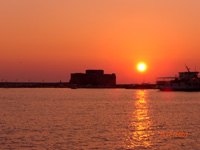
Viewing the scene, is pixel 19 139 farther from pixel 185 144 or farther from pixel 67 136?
pixel 185 144

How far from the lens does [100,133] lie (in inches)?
1709

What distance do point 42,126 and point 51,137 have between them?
9871 mm

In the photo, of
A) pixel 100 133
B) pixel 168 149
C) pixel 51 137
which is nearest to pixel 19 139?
pixel 51 137

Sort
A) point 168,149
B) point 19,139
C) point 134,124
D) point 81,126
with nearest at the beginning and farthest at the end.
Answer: point 168,149
point 19,139
point 81,126
point 134,124

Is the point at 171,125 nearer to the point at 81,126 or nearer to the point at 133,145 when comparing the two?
the point at 81,126

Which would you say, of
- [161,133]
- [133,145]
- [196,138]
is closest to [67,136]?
[133,145]

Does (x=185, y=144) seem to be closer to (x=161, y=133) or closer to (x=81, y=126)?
(x=161, y=133)

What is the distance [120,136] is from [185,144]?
8132 mm

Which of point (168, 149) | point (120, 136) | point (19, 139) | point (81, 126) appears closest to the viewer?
point (168, 149)

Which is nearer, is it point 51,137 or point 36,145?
point 36,145

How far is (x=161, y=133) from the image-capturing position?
143 ft

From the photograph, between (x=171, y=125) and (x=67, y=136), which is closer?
(x=67, y=136)

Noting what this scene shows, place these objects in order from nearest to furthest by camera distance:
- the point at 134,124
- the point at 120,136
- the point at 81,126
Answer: the point at 120,136 < the point at 81,126 < the point at 134,124

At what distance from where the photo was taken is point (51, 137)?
40250 millimetres
